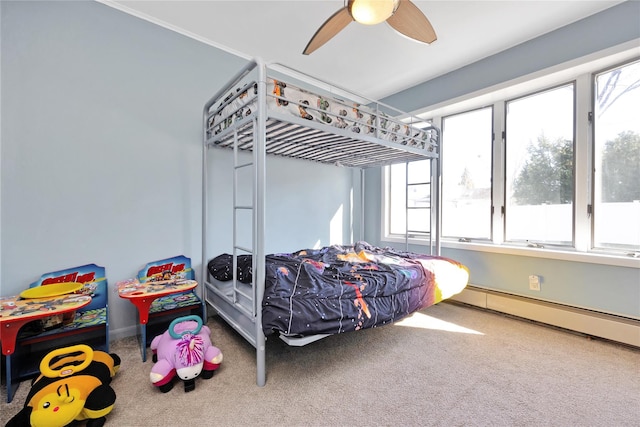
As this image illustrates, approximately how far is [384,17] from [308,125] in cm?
77

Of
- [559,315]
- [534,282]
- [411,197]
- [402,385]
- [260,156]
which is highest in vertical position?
[260,156]

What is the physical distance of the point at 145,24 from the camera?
232 centimetres

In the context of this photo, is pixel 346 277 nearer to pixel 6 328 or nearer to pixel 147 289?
pixel 147 289

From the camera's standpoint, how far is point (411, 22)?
174 centimetres

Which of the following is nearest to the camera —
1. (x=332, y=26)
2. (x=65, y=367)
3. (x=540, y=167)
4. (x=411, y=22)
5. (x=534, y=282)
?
(x=65, y=367)

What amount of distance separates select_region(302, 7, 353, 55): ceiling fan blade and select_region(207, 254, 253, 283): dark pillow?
1741 millimetres

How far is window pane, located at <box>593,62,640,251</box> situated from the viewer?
2.26 meters

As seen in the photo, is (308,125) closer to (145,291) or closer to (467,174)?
(145,291)

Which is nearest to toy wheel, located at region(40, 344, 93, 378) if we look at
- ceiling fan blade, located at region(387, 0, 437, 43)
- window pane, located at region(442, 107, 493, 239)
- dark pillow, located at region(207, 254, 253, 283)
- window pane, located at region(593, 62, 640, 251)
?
dark pillow, located at region(207, 254, 253, 283)

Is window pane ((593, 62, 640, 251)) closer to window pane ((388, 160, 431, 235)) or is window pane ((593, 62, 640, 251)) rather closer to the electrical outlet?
the electrical outlet

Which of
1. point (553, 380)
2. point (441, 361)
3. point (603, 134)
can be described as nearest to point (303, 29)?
point (603, 134)

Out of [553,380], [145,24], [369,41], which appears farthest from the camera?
[369,41]

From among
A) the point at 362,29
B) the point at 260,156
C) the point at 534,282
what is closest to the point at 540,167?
the point at 534,282

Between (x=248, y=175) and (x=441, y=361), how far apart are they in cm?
240
